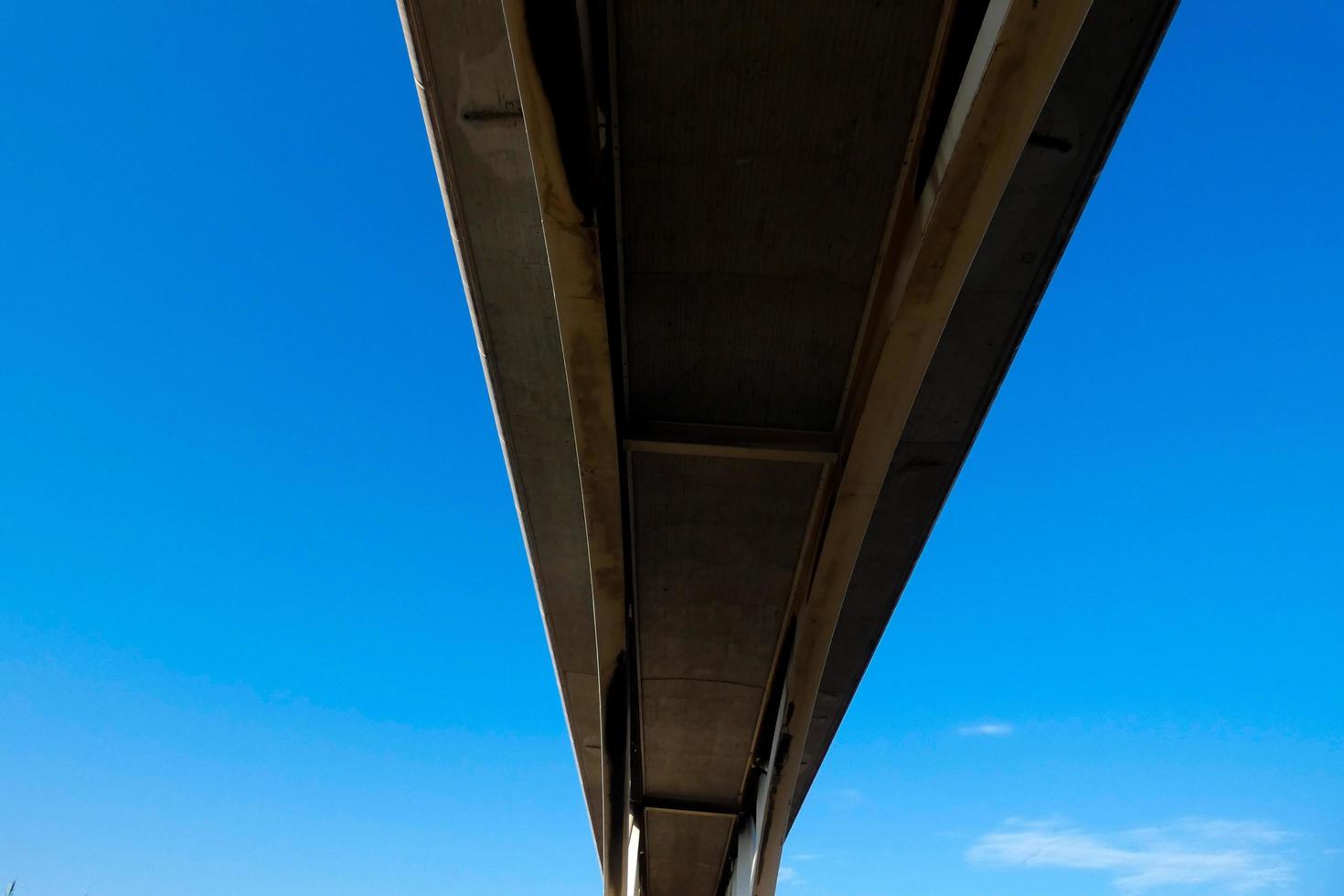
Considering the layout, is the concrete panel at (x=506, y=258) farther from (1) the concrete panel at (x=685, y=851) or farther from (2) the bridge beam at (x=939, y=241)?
(1) the concrete panel at (x=685, y=851)

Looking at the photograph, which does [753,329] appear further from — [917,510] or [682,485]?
[917,510]

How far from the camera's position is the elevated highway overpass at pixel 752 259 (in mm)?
5445

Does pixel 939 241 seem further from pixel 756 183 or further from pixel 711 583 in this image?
pixel 711 583

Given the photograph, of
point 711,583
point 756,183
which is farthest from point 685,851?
point 756,183

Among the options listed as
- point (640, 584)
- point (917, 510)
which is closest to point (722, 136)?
point (917, 510)

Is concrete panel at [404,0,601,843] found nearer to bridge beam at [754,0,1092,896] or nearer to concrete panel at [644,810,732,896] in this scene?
bridge beam at [754,0,1092,896]

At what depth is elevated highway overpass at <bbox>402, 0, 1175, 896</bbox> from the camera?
5.45m

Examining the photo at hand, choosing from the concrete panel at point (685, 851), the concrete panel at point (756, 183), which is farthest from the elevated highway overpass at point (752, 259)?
the concrete panel at point (685, 851)

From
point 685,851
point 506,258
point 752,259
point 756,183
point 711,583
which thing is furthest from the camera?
point 685,851

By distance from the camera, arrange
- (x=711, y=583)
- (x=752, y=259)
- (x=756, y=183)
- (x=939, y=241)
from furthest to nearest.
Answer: (x=711, y=583)
(x=752, y=259)
(x=756, y=183)
(x=939, y=241)

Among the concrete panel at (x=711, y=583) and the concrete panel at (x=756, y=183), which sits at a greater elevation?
the concrete panel at (x=756, y=183)

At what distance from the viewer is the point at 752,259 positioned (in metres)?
6.79

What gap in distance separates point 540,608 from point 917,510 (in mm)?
4882

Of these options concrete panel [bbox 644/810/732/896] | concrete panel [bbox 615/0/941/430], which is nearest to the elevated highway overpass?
concrete panel [bbox 615/0/941/430]
